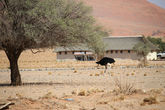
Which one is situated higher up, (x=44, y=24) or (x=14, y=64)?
(x=44, y=24)

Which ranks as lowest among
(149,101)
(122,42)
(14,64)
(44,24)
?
(149,101)

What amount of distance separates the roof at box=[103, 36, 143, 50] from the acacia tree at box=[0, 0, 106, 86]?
60979 millimetres

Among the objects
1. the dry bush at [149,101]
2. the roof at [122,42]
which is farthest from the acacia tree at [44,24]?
the roof at [122,42]

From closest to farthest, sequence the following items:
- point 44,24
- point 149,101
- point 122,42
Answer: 1. point 149,101
2. point 44,24
3. point 122,42

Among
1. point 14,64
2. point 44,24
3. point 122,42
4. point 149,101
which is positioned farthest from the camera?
point 122,42

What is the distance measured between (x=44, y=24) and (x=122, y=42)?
222 feet

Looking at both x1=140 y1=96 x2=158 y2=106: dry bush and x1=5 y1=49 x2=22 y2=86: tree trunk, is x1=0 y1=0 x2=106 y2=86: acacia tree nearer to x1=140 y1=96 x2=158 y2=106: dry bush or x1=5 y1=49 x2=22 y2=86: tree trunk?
x1=5 y1=49 x2=22 y2=86: tree trunk

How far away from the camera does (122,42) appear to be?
85.8 meters

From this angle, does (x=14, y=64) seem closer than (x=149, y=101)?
No

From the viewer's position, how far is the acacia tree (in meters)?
18.8

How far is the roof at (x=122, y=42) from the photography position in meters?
82.4

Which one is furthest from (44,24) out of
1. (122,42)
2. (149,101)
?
(122,42)

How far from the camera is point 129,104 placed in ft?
40.0

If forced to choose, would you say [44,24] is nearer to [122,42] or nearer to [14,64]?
[14,64]
